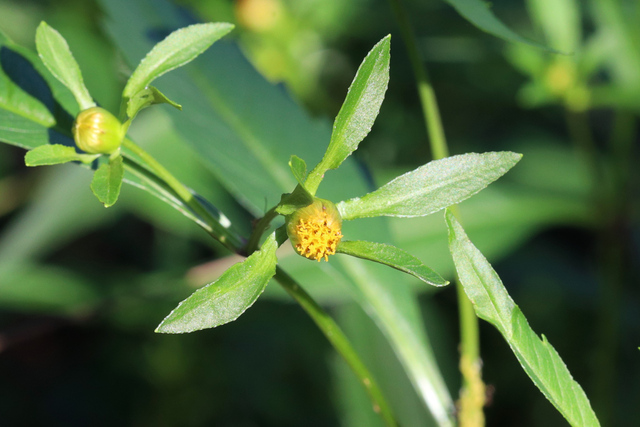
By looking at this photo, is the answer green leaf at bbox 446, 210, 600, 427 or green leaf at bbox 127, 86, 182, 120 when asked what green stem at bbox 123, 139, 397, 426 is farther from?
green leaf at bbox 446, 210, 600, 427

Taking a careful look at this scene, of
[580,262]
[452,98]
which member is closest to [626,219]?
[580,262]

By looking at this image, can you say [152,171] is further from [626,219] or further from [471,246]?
[626,219]

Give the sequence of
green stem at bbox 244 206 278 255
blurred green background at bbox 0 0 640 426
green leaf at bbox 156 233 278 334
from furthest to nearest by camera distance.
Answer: blurred green background at bbox 0 0 640 426
green stem at bbox 244 206 278 255
green leaf at bbox 156 233 278 334

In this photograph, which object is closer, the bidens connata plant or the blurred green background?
the bidens connata plant

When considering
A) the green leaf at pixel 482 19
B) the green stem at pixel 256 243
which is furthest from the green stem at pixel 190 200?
the green leaf at pixel 482 19

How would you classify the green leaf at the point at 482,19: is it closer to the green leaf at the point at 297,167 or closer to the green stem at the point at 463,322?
the green stem at the point at 463,322

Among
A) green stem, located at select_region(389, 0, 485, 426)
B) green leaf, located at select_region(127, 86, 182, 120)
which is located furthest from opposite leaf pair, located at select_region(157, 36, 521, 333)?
green stem, located at select_region(389, 0, 485, 426)
